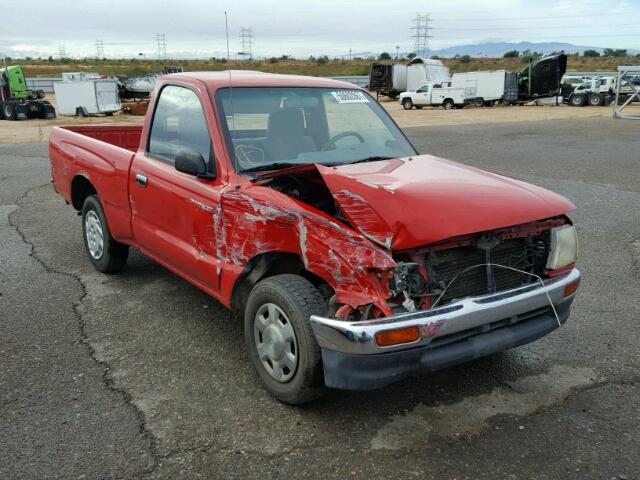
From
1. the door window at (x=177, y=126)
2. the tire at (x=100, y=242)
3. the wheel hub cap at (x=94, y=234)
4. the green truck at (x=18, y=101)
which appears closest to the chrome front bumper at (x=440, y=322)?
the door window at (x=177, y=126)

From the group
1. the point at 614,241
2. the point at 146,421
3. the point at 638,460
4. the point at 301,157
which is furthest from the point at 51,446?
the point at 614,241

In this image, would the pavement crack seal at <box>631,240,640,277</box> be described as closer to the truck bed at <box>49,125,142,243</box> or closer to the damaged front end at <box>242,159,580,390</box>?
the damaged front end at <box>242,159,580,390</box>

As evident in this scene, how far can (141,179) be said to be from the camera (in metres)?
4.54

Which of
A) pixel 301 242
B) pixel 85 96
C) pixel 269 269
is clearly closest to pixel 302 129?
pixel 269 269

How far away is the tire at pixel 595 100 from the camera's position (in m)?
37.2

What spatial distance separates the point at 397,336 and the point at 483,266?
759mm

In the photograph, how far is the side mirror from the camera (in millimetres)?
3746

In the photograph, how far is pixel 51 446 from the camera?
299cm

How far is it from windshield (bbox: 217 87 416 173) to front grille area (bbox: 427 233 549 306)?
4.16ft

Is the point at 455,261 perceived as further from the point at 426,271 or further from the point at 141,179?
the point at 141,179

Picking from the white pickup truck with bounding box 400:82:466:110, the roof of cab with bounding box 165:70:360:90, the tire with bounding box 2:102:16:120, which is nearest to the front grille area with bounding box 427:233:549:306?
the roof of cab with bounding box 165:70:360:90

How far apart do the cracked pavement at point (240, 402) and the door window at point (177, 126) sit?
4.31ft

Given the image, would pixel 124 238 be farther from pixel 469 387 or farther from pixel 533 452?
pixel 533 452

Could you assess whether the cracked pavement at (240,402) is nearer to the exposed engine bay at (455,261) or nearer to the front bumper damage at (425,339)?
the front bumper damage at (425,339)
